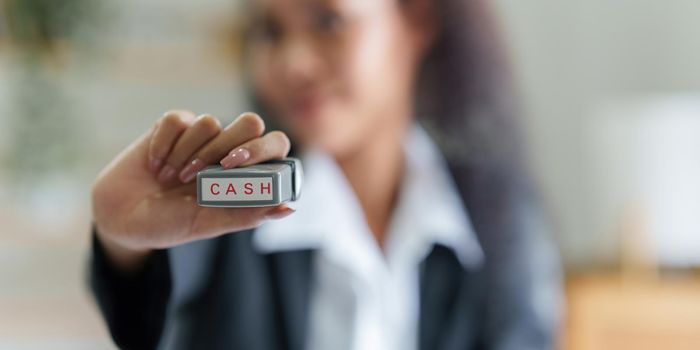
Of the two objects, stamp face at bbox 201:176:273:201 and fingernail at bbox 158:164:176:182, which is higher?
fingernail at bbox 158:164:176:182

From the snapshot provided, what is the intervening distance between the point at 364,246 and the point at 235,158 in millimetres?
665

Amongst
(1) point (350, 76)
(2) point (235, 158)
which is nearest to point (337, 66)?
(1) point (350, 76)

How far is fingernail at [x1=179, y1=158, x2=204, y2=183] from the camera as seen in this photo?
11.2 inches

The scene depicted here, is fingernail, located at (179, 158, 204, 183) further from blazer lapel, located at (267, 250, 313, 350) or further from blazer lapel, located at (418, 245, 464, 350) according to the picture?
blazer lapel, located at (418, 245, 464, 350)

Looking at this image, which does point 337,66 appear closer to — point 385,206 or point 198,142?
point 385,206

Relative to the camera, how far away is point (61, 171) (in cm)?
124

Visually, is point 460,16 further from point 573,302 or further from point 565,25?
point 573,302

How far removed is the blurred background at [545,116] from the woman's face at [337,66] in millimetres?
219

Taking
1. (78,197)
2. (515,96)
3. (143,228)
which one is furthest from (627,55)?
(143,228)

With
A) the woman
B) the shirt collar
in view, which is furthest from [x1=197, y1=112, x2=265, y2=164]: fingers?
the shirt collar

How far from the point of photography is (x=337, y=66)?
0.93m

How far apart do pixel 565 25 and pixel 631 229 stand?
1.15ft

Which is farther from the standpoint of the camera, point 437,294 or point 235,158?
point 437,294

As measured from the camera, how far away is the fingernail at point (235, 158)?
271 mm
